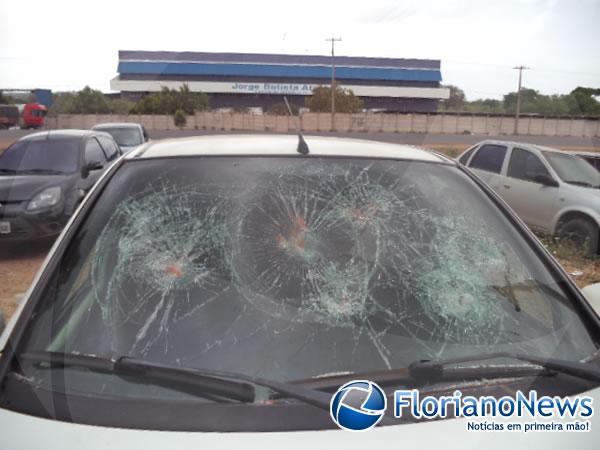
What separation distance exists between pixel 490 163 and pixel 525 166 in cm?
88

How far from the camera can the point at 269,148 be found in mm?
2266

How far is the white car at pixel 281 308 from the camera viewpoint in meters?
1.33

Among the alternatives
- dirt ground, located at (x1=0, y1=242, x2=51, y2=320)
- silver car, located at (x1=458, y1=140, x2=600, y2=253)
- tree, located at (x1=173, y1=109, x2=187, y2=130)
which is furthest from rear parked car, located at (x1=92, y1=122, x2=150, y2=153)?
tree, located at (x1=173, y1=109, x2=187, y2=130)

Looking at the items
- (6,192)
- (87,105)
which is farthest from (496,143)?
(87,105)

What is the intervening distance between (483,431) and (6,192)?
7.25 m

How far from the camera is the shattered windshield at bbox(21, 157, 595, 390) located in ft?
5.42

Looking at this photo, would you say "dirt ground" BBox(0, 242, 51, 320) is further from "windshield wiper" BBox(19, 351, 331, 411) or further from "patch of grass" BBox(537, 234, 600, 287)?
"patch of grass" BBox(537, 234, 600, 287)

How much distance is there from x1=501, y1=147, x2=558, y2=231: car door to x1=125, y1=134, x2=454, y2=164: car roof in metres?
6.48

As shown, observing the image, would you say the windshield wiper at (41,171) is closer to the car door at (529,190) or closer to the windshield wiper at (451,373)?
the car door at (529,190)

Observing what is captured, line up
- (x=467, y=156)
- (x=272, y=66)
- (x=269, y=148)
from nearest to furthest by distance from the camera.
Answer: (x=269, y=148) → (x=467, y=156) → (x=272, y=66)

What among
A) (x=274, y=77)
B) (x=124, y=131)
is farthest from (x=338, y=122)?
(x=124, y=131)

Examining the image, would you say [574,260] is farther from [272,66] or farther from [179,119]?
[272,66]

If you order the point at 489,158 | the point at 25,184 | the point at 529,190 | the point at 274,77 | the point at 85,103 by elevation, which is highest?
→ the point at 274,77

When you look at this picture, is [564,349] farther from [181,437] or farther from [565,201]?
[565,201]
